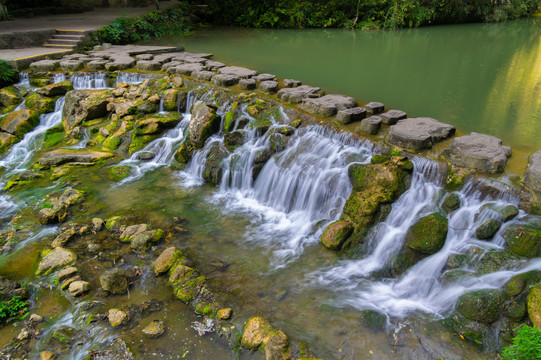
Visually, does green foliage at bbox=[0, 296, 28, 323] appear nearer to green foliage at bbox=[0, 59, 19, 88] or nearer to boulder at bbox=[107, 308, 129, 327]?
boulder at bbox=[107, 308, 129, 327]

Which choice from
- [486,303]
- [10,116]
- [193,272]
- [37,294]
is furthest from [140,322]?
[10,116]

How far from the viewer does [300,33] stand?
18.2 meters

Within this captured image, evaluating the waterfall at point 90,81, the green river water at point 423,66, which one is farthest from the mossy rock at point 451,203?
the waterfall at point 90,81

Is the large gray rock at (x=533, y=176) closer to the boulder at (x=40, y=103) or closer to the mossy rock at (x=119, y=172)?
the mossy rock at (x=119, y=172)

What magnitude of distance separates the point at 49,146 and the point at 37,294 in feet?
17.2

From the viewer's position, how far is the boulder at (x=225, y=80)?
841cm

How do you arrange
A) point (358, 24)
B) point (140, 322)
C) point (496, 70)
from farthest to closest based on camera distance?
point (358, 24) → point (496, 70) → point (140, 322)

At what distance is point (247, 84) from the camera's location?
8.11m

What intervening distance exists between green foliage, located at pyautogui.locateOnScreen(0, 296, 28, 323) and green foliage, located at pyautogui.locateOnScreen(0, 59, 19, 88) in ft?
27.1

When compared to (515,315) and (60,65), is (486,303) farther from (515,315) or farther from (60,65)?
(60,65)

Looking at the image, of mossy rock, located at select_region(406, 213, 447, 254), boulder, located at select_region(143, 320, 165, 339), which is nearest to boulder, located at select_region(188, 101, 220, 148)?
boulder, located at select_region(143, 320, 165, 339)

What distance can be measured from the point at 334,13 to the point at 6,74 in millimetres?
16465

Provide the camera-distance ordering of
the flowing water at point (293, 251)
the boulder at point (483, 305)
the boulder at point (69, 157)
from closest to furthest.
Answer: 1. the boulder at point (483, 305)
2. the flowing water at point (293, 251)
3. the boulder at point (69, 157)

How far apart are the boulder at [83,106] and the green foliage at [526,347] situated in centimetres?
930
